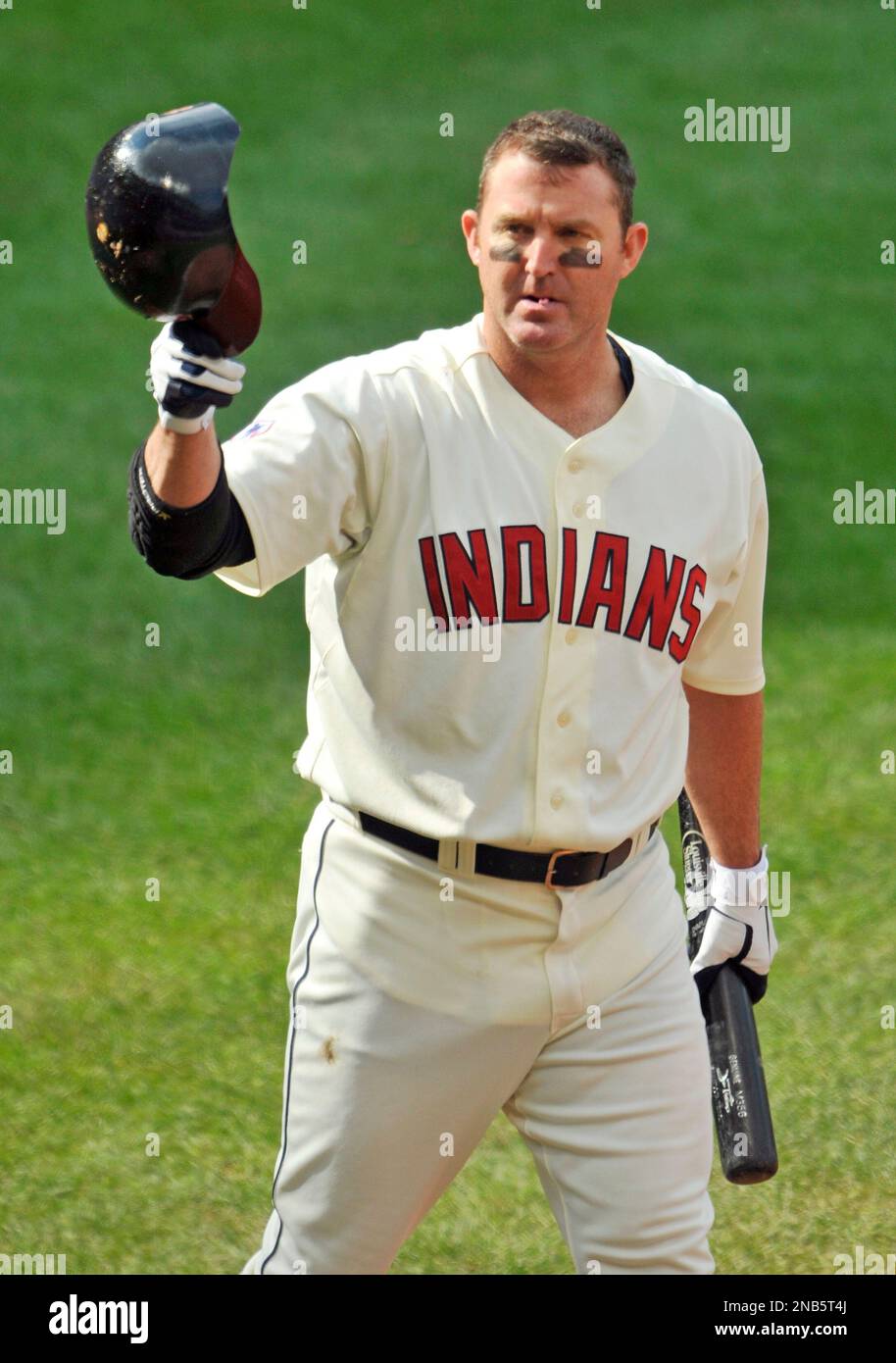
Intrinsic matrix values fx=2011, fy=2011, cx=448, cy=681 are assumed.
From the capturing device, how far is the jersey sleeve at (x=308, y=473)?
341cm

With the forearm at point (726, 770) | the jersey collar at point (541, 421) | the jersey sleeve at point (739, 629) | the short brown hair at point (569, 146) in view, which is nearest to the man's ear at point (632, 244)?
the short brown hair at point (569, 146)

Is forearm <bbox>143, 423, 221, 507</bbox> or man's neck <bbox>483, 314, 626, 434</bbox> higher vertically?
man's neck <bbox>483, 314, 626, 434</bbox>

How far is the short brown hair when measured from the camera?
3.62 meters

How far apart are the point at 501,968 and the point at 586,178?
1436 millimetres

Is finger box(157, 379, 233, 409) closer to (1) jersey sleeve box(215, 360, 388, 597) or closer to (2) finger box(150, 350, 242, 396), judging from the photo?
(2) finger box(150, 350, 242, 396)

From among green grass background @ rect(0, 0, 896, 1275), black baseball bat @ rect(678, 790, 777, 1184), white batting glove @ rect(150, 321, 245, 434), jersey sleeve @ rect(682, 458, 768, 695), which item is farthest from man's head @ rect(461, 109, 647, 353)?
green grass background @ rect(0, 0, 896, 1275)

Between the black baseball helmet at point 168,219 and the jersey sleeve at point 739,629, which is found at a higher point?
the black baseball helmet at point 168,219

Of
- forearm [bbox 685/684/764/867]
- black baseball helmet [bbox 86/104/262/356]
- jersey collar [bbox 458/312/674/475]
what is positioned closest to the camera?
black baseball helmet [bbox 86/104/262/356]

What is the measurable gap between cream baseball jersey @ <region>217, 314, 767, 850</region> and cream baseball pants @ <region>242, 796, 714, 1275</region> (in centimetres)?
15

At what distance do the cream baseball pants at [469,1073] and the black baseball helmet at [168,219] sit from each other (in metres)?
1.08

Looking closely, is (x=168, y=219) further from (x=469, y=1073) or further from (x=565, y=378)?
(x=469, y=1073)

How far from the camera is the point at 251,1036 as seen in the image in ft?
20.9

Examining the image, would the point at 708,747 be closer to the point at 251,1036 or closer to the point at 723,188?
the point at 251,1036

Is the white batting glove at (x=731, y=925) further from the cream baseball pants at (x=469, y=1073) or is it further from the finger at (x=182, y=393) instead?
the finger at (x=182, y=393)
